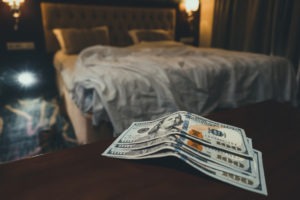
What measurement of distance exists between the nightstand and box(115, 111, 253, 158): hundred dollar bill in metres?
2.47

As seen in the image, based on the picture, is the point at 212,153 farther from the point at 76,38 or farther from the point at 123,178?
the point at 76,38

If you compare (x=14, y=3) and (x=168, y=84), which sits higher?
(x=14, y=3)

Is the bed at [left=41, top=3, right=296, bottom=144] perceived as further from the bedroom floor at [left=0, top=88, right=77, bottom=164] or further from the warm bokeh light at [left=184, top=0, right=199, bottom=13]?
the warm bokeh light at [left=184, top=0, right=199, bottom=13]

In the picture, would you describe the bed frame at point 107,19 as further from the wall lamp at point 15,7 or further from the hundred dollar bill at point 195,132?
the hundred dollar bill at point 195,132

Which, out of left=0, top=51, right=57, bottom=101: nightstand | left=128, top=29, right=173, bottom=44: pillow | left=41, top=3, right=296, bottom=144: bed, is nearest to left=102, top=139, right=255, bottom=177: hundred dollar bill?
left=41, top=3, right=296, bottom=144: bed

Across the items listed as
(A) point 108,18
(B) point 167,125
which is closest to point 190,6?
(A) point 108,18

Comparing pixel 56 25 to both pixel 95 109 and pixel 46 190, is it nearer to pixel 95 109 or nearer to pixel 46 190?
pixel 95 109

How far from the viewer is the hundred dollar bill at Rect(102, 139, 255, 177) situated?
0.66 metres

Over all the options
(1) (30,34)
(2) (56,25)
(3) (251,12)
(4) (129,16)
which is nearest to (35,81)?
(1) (30,34)

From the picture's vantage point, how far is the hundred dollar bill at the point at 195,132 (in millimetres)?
758

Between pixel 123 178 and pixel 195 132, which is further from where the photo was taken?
pixel 195 132

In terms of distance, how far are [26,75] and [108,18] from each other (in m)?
1.32

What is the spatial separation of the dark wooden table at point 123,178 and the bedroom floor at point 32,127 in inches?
47.3

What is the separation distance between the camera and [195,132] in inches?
31.3
